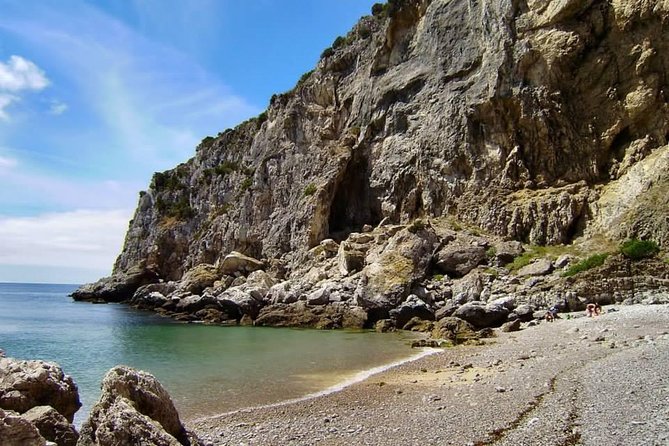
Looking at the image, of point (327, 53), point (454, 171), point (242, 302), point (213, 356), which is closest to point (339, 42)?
point (327, 53)

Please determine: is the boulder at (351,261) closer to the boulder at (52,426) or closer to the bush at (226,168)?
the boulder at (52,426)

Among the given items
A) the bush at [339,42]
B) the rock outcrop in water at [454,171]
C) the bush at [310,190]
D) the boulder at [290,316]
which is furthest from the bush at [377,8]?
the boulder at [290,316]

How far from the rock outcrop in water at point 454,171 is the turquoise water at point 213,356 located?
5.66m

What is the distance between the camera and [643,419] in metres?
8.78

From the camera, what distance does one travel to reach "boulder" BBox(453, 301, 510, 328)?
2778 centimetres

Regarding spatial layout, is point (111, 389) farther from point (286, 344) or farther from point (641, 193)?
point (641, 193)

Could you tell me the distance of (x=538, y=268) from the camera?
1254 inches

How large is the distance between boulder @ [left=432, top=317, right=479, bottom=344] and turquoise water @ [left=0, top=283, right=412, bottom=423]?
2.13m

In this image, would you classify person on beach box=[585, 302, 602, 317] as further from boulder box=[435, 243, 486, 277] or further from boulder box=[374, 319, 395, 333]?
boulder box=[374, 319, 395, 333]

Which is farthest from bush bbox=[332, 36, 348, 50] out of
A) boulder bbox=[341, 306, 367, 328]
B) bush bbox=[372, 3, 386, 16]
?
boulder bbox=[341, 306, 367, 328]

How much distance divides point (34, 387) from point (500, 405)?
927 cm

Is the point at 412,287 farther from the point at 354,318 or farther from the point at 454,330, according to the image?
the point at 454,330

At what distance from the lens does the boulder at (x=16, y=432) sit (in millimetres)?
6085

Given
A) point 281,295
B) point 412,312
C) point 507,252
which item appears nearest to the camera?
point 412,312
